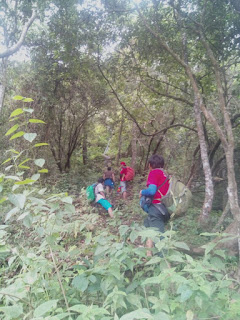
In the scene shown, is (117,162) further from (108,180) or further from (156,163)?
(156,163)

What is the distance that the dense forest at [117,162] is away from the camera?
1581 mm

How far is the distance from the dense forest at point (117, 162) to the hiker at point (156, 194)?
30cm

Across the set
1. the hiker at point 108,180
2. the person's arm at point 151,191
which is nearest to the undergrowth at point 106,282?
the person's arm at point 151,191

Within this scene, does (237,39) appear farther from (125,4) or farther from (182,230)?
(182,230)

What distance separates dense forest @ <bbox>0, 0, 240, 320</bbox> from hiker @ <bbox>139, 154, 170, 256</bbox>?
0.30 meters

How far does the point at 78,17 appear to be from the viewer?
6.37 m

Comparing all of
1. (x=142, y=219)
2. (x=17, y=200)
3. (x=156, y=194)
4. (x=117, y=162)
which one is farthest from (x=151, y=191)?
(x=117, y=162)

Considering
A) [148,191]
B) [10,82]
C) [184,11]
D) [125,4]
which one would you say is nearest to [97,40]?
[125,4]

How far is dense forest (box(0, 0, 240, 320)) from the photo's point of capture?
5.19ft

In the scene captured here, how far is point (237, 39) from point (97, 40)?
409cm

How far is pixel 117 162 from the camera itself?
13922 mm

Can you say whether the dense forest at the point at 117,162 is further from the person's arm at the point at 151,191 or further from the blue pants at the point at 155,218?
the person's arm at the point at 151,191

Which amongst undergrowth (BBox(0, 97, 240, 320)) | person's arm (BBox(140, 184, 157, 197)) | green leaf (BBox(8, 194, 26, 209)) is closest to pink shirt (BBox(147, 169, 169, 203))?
person's arm (BBox(140, 184, 157, 197))

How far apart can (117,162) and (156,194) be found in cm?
1042
